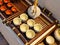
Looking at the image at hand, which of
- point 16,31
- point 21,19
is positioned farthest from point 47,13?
point 16,31

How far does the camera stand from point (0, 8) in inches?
59.7

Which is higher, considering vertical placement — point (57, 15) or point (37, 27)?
point (57, 15)

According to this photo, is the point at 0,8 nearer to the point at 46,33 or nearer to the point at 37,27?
the point at 37,27

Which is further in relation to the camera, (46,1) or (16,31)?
(46,1)

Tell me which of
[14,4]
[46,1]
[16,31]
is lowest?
[16,31]

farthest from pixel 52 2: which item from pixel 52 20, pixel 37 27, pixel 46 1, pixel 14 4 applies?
pixel 14 4

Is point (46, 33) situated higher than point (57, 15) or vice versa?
point (57, 15)

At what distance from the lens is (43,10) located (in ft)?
4.86

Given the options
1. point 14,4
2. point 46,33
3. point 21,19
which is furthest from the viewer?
point 14,4

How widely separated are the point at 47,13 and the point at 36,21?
14cm

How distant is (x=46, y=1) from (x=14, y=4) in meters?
0.36

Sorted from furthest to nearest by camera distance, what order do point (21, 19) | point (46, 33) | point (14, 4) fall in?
1. point (14, 4)
2. point (21, 19)
3. point (46, 33)

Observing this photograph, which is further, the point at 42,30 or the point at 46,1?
the point at 46,1

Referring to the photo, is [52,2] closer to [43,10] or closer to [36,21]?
[43,10]
